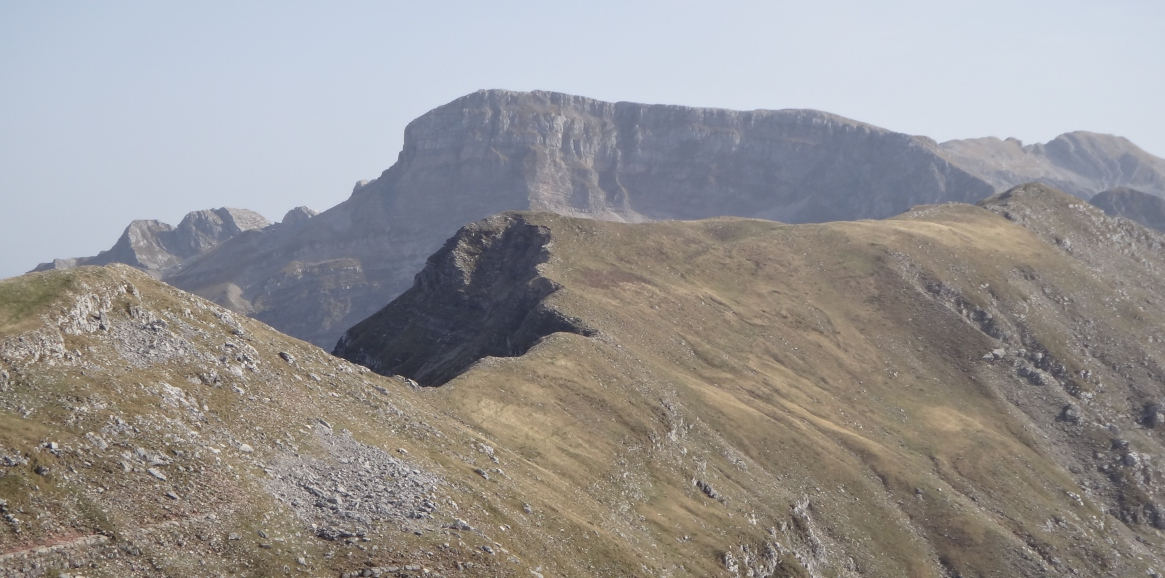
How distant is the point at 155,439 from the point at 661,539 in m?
39.5

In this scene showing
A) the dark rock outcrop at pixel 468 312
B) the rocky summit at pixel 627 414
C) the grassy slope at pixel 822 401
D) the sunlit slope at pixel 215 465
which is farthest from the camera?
the dark rock outcrop at pixel 468 312

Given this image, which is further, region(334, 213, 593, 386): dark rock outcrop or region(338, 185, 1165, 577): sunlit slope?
region(334, 213, 593, 386): dark rock outcrop

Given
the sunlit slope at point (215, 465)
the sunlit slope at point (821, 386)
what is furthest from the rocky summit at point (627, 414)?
the sunlit slope at point (821, 386)

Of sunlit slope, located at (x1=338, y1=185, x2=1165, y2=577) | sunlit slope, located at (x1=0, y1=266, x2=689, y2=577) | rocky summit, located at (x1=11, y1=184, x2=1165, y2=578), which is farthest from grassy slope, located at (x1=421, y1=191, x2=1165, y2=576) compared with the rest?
sunlit slope, located at (x1=0, y1=266, x2=689, y2=577)

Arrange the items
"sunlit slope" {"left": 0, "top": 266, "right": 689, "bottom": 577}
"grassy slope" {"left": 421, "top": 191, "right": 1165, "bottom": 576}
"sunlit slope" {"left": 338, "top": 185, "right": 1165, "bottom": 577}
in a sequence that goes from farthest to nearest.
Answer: "sunlit slope" {"left": 338, "top": 185, "right": 1165, "bottom": 577}
"grassy slope" {"left": 421, "top": 191, "right": 1165, "bottom": 576}
"sunlit slope" {"left": 0, "top": 266, "right": 689, "bottom": 577}

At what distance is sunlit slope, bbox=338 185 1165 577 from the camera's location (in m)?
88.3

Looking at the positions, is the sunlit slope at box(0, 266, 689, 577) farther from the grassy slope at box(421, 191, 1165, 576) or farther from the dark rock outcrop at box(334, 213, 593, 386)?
the dark rock outcrop at box(334, 213, 593, 386)

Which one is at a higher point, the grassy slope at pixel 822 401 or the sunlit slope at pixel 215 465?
the sunlit slope at pixel 215 465

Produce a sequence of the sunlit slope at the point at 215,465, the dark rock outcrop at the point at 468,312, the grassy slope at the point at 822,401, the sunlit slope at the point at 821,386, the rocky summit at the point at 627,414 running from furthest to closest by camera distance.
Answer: the dark rock outcrop at the point at 468,312 → the sunlit slope at the point at 821,386 → the grassy slope at the point at 822,401 → the rocky summit at the point at 627,414 → the sunlit slope at the point at 215,465

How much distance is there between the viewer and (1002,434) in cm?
13075

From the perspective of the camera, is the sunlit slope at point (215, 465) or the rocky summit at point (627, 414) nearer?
the sunlit slope at point (215, 465)

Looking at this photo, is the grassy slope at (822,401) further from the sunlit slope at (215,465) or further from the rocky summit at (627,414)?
the sunlit slope at (215,465)

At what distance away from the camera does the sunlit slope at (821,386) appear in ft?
290

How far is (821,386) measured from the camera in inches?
5138
